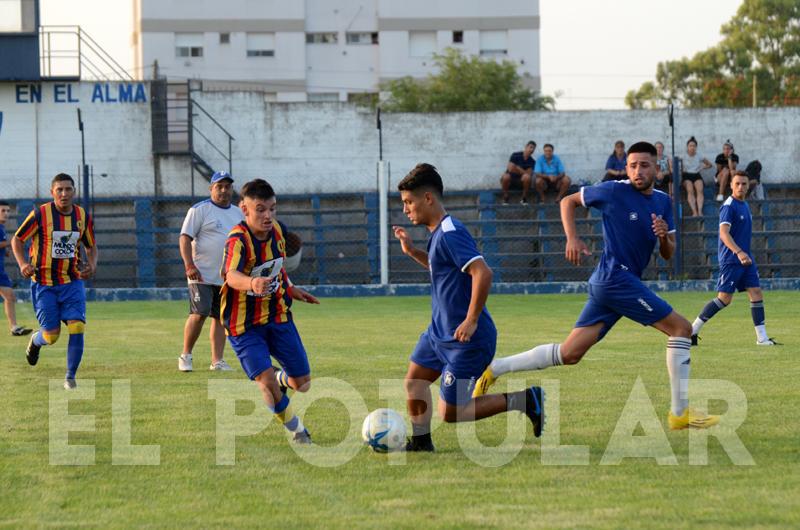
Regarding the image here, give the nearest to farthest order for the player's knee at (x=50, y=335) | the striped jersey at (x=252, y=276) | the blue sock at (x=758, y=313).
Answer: the striped jersey at (x=252, y=276) → the player's knee at (x=50, y=335) → the blue sock at (x=758, y=313)

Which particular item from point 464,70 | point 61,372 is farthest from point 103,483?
point 464,70

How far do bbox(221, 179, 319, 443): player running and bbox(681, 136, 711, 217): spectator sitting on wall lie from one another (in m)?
18.9

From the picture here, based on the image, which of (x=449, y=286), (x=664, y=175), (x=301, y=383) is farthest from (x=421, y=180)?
(x=664, y=175)

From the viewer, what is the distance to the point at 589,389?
9930 mm

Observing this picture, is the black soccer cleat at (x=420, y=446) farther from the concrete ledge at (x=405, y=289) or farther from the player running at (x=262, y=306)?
the concrete ledge at (x=405, y=289)

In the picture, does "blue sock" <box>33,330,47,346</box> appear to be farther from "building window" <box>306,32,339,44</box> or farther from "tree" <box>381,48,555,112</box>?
"building window" <box>306,32,339,44</box>

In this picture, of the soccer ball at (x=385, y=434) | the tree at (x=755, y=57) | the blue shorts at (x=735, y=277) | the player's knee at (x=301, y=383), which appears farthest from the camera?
the tree at (x=755, y=57)

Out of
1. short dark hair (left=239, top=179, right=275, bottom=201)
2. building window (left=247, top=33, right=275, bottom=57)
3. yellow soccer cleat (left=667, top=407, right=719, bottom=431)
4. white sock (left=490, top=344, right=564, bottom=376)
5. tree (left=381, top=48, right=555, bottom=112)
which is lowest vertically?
yellow soccer cleat (left=667, top=407, right=719, bottom=431)

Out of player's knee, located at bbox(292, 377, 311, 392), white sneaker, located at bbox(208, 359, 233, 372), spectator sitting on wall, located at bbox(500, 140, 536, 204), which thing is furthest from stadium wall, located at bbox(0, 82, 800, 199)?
player's knee, located at bbox(292, 377, 311, 392)

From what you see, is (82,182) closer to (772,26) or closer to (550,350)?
(550,350)

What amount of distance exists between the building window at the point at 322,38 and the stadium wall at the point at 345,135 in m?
33.8

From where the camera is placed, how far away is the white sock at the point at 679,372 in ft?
26.0

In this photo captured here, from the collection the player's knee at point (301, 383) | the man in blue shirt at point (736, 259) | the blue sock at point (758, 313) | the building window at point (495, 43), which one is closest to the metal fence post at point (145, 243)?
the man in blue shirt at point (736, 259)

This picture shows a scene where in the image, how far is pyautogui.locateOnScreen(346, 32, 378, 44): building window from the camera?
6303cm
